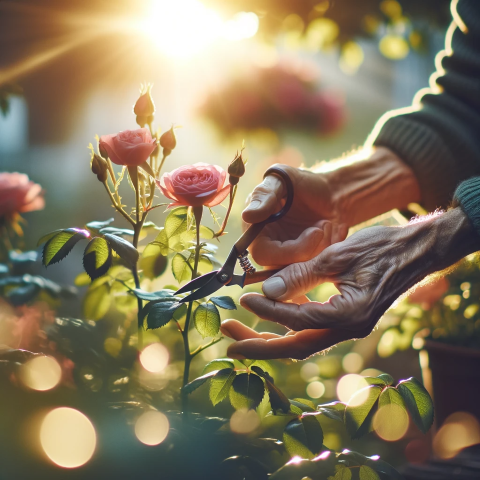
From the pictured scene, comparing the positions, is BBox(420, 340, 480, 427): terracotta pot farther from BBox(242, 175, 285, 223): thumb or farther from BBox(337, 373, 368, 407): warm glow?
BBox(242, 175, 285, 223): thumb

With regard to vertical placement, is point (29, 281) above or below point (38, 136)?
below

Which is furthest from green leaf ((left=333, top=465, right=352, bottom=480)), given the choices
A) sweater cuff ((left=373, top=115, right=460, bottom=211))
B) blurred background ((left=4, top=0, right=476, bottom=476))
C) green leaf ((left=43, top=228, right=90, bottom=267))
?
sweater cuff ((left=373, top=115, right=460, bottom=211))

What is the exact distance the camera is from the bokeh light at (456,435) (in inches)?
45.9

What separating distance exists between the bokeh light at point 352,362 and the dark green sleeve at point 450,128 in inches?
25.6

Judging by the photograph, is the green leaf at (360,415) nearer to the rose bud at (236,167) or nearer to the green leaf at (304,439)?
the green leaf at (304,439)

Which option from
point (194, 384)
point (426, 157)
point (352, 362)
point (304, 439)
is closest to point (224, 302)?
point (194, 384)

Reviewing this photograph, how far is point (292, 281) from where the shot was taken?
84cm

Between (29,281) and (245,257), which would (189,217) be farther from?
(29,281)

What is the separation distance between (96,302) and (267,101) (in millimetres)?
1956

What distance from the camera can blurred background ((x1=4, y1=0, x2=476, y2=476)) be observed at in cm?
138

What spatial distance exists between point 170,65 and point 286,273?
6.14 feet

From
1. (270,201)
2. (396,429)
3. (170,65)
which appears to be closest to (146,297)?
(270,201)

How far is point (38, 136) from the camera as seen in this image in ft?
8.00

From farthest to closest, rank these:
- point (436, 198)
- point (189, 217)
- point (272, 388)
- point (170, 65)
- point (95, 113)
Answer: point (95, 113) → point (170, 65) → point (436, 198) → point (189, 217) → point (272, 388)
